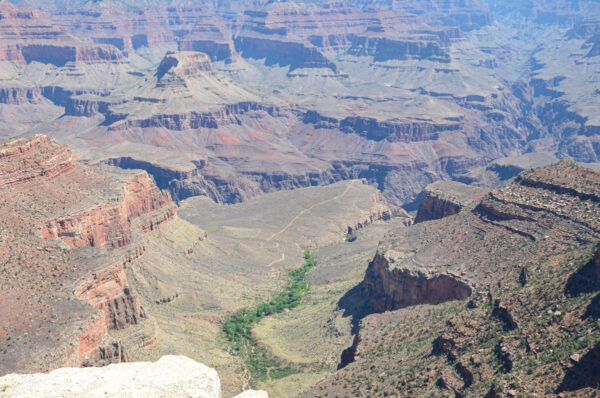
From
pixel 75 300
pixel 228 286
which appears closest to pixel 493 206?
pixel 228 286

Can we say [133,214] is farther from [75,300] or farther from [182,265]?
[75,300]

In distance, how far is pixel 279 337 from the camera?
9812 centimetres

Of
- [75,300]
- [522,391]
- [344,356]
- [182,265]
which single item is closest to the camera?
[522,391]

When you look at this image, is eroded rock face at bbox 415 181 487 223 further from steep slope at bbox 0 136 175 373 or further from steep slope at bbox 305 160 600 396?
steep slope at bbox 0 136 175 373

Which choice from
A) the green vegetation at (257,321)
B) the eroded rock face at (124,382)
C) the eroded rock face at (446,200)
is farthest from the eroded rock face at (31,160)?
the eroded rock face at (446,200)

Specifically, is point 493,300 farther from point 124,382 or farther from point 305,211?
point 305,211

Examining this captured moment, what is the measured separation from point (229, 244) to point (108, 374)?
301 feet

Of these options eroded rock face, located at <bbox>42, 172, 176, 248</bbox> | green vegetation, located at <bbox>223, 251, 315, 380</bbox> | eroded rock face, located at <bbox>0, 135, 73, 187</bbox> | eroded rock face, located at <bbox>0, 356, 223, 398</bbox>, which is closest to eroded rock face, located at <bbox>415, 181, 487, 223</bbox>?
green vegetation, located at <bbox>223, 251, 315, 380</bbox>

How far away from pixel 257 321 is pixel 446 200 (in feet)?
124

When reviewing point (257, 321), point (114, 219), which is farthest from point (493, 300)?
point (114, 219)

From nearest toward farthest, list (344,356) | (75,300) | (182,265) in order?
(75,300) → (344,356) → (182,265)

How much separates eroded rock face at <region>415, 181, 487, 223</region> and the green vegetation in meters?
24.9

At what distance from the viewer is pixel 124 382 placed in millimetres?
40406

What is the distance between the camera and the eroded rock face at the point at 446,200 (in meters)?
114
